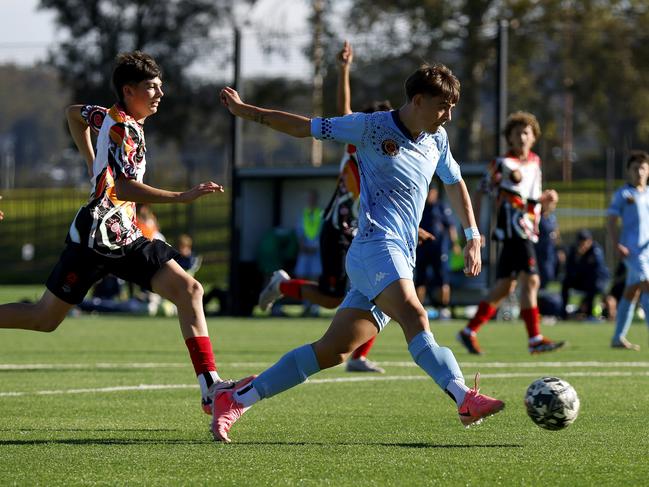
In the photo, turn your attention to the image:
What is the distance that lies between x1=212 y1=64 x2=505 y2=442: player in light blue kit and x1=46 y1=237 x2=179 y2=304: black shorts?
0.93 m

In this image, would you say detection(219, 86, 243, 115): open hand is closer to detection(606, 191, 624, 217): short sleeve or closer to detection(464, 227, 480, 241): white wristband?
detection(464, 227, 480, 241): white wristband

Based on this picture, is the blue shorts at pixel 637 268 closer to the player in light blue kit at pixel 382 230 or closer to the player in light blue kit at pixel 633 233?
the player in light blue kit at pixel 633 233

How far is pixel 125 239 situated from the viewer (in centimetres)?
721

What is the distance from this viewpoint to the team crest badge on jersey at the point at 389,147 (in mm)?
6574

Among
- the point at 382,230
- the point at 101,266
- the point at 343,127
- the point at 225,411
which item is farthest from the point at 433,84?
the point at 101,266

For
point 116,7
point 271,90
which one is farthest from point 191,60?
point 116,7

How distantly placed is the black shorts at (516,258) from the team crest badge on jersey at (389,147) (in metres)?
6.21

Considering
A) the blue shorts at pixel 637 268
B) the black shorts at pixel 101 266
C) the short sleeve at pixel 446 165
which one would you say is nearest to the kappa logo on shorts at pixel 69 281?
the black shorts at pixel 101 266

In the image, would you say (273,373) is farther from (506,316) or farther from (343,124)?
(506,316)

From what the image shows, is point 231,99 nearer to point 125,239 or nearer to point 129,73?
point 129,73

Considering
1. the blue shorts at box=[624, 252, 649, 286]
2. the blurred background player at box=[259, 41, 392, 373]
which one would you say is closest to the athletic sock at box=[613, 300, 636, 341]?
the blue shorts at box=[624, 252, 649, 286]

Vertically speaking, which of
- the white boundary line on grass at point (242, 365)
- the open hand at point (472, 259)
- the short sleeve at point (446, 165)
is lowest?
the white boundary line on grass at point (242, 365)

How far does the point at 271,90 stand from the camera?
25.8 metres

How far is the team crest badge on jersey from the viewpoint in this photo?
6574mm
